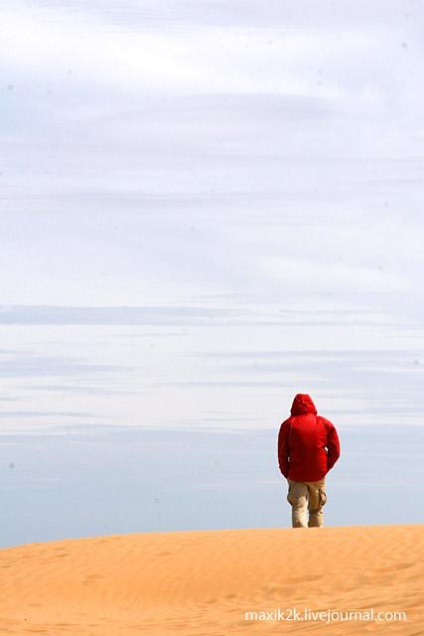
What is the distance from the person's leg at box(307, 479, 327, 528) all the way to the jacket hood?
1.05 m

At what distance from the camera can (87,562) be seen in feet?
54.5

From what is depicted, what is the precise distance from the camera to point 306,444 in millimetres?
16750

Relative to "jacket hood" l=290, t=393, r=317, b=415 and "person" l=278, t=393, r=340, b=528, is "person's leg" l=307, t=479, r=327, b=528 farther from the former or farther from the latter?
"jacket hood" l=290, t=393, r=317, b=415

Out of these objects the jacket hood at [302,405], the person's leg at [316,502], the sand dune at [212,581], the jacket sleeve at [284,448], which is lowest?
the sand dune at [212,581]

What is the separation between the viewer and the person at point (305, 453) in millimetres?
16797

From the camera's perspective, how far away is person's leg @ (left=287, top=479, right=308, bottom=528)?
1698 centimetres

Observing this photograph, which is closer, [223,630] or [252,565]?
[223,630]

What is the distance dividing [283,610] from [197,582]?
251cm

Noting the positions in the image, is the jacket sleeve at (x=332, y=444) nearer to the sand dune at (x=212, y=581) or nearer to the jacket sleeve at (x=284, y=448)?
the jacket sleeve at (x=284, y=448)

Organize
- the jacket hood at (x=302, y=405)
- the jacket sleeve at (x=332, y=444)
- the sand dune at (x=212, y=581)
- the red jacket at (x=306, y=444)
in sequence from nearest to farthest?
the sand dune at (x=212, y=581), the red jacket at (x=306, y=444), the jacket hood at (x=302, y=405), the jacket sleeve at (x=332, y=444)

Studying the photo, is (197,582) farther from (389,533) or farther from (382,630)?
(382,630)

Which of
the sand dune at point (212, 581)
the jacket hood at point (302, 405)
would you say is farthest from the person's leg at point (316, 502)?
the jacket hood at point (302, 405)

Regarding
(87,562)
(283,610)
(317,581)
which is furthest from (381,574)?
(87,562)

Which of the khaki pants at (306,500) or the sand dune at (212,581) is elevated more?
the khaki pants at (306,500)
